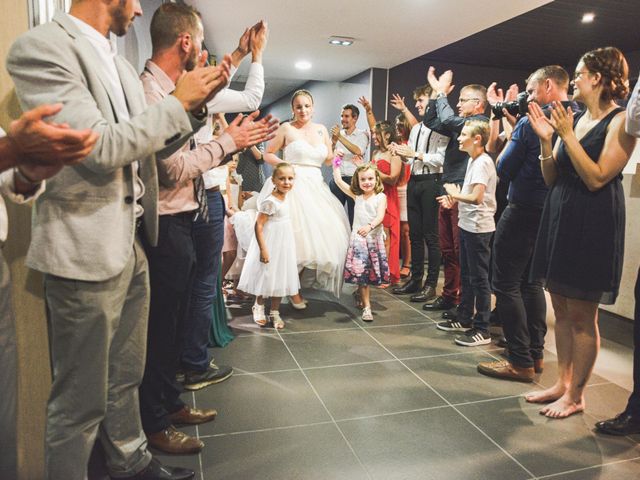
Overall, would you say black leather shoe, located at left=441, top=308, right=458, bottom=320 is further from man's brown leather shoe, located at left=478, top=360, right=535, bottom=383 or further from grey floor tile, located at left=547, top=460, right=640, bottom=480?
grey floor tile, located at left=547, top=460, right=640, bottom=480

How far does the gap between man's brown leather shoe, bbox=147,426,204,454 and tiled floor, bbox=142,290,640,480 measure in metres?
0.04

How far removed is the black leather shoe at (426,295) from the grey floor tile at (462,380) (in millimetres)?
1176

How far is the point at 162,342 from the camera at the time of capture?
1.75m

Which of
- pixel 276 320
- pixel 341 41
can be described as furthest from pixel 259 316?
pixel 341 41

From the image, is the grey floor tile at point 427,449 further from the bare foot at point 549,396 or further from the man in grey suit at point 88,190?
the man in grey suit at point 88,190

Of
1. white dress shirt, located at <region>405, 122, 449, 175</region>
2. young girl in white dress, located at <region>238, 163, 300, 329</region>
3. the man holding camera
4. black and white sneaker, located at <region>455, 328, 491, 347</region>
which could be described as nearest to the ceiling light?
white dress shirt, located at <region>405, 122, 449, 175</region>

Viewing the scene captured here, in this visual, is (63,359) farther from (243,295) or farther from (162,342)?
(243,295)

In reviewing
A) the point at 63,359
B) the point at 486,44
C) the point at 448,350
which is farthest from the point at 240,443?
the point at 486,44

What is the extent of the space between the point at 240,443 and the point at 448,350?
158 cm

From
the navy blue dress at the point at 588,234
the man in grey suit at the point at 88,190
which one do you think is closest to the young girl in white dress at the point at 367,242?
the navy blue dress at the point at 588,234

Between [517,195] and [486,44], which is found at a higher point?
[486,44]

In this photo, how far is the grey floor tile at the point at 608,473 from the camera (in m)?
1.78

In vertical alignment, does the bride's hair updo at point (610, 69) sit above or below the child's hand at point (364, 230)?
above

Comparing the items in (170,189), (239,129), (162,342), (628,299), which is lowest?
(628,299)
